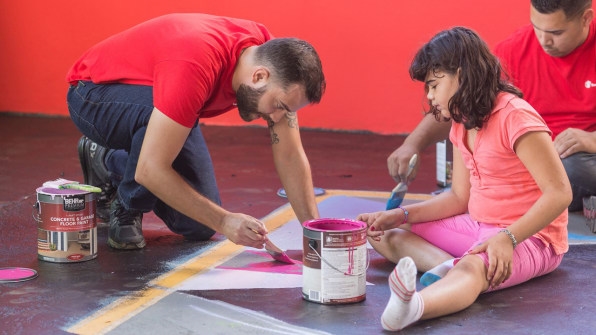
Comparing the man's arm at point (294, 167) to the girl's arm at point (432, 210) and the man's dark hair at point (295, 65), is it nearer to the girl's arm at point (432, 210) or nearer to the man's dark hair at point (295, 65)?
the girl's arm at point (432, 210)

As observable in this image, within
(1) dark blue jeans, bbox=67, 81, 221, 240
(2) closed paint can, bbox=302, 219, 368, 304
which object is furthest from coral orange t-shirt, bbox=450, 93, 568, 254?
(1) dark blue jeans, bbox=67, 81, 221, 240

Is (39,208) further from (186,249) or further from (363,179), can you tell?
(363,179)

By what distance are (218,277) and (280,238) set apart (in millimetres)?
553

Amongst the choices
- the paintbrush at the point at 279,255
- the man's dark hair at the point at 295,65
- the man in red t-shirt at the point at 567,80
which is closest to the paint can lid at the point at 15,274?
the paintbrush at the point at 279,255

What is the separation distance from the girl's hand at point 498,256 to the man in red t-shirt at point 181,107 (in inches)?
27.5

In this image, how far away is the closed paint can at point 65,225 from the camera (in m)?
3.06

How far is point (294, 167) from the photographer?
10.8ft

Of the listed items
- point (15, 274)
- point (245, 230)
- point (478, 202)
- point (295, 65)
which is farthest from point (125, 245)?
point (478, 202)

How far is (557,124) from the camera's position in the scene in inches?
153

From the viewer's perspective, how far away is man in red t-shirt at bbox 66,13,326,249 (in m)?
2.83

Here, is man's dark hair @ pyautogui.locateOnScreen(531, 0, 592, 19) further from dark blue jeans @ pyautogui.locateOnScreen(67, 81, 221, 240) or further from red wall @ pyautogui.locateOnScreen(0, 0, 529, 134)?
red wall @ pyautogui.locateOnScreen(0, 0, 529, 134)

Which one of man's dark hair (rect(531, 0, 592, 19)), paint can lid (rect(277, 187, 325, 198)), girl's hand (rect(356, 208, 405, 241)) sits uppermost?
man's dark hair (rect(531, 0, 592, 19))

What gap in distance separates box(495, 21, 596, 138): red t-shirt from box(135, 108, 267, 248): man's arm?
1.62 metres

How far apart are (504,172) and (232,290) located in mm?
959
